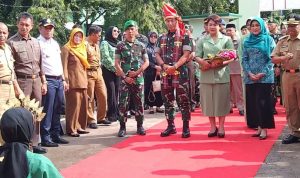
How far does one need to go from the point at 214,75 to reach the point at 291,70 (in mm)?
1056

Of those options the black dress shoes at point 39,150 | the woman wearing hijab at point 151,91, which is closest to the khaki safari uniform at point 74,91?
the black dress shoes at point 39,150

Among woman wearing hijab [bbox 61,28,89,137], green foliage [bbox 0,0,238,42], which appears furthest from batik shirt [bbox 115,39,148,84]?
green foliage [bbox 0,0,238,42]

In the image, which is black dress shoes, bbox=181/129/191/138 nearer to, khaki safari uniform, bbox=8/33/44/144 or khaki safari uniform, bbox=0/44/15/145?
khaki safari uniform, bbox=8/33/44/144

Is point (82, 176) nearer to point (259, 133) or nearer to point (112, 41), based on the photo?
point (259, 133)

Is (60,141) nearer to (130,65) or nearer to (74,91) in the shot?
(74,91)

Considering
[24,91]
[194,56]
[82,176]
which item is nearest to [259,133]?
[194,56]

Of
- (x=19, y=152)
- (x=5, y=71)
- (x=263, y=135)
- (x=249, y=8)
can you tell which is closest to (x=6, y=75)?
(x=5, y=71)

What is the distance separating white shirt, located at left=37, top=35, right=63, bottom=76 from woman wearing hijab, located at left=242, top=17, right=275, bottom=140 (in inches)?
102

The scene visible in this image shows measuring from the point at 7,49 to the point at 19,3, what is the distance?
2073 cm

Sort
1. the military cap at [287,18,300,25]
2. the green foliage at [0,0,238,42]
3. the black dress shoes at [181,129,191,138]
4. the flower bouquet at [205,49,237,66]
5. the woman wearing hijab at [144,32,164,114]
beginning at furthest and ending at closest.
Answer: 1. the green foliage at [0,0,238,42]
2. the woman wearing hijab at [144,32,164,114]
3. the black dress shoes at [181,129,191,138]
4. the flower bouquet at [205,49,237,66]
5. the military cap at [287,18,300,25]

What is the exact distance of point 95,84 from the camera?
784cm

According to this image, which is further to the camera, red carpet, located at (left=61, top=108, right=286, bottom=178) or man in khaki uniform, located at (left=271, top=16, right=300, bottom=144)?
man in khaki uniform, located at (left=271, top=16, right=300, bottom=144)

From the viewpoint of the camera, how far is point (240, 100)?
337 inches

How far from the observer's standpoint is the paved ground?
462 cm
